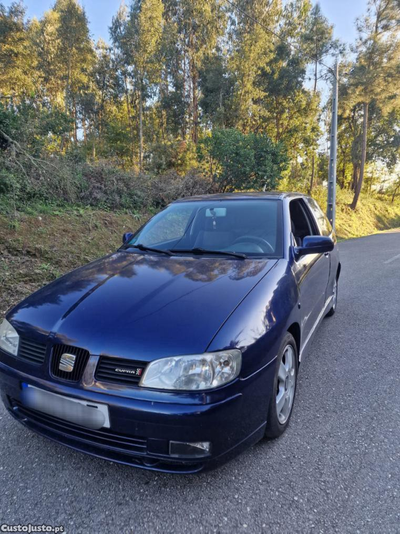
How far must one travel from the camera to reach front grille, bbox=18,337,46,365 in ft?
5.90

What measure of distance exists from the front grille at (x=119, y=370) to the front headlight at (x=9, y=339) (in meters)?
0.64

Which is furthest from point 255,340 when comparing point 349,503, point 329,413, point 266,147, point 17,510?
point 266,147

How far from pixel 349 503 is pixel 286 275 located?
133cm

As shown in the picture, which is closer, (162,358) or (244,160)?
(162,358)

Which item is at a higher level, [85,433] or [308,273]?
[308,273]

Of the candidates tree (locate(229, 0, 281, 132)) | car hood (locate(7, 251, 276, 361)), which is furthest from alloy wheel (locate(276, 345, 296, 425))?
tree (locate(229, 0, 281, 132))

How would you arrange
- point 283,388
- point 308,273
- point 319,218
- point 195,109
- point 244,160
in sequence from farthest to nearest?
point 195,109
point 244,160
point 319,218
point 308,273
point 283,388

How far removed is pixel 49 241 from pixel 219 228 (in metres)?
4.18

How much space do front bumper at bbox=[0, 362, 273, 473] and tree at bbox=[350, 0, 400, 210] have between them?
2283 centimetres

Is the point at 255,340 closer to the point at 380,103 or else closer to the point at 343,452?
the point at 343,452

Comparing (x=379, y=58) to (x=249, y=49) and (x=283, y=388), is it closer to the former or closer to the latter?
(x=249, y=49)

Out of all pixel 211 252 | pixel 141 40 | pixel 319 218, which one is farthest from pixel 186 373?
pixel 141 40

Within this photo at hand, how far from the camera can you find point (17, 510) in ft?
5.38

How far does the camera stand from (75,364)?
1683 mm
